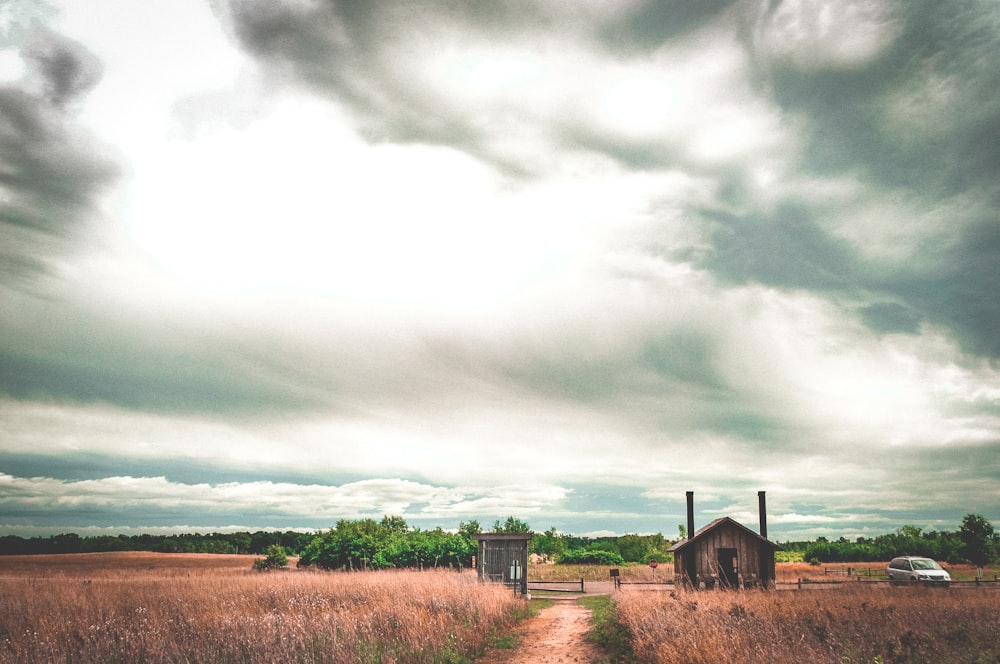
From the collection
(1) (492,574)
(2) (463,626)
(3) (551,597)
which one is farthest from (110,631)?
(3) (551,597)

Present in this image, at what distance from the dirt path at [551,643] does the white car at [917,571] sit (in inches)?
769

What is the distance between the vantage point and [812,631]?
12.9 metres

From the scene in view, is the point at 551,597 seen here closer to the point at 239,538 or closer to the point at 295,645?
the point at 295,645

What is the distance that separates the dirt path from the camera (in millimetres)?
13781

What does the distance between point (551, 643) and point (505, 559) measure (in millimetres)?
14277

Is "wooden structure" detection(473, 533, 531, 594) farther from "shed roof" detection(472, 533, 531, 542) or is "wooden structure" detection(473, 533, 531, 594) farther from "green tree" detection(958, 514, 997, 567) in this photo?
"green tree" detection(958, 514, 997, 567)

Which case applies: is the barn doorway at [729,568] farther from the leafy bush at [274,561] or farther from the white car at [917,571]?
the leafy bush at [274,561]

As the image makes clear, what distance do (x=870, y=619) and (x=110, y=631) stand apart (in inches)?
696

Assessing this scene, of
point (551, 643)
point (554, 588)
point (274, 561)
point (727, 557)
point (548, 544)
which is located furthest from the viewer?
point (548, 544)

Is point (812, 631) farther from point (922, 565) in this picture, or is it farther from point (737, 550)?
point (922, 565)

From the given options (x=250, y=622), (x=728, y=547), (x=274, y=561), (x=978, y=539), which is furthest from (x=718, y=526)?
(x=978, y=539)

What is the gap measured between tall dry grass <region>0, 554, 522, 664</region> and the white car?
22.0 metres

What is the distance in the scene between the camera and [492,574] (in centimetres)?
2973

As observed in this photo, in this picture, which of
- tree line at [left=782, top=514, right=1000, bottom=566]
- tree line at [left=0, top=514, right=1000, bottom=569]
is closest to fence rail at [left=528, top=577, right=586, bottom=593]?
tree line at [left=0, top=514, right=1000, bottom=569]
